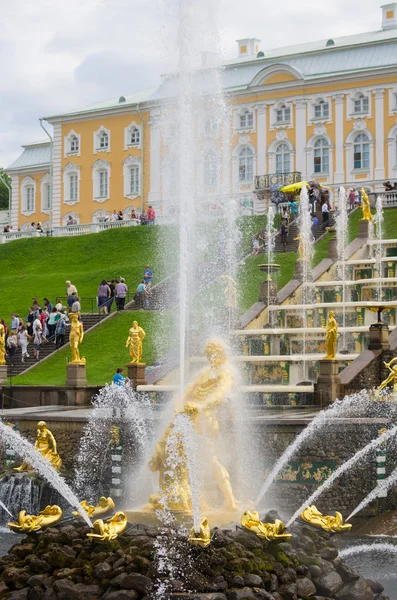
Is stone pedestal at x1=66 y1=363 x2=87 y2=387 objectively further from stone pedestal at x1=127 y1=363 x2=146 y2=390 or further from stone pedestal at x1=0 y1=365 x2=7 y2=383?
stone pedestal at x1=0 y1=365 x2=7 y2=383

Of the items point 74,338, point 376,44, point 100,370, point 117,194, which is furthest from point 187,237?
point 117,194

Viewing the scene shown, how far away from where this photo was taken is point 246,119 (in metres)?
60.7

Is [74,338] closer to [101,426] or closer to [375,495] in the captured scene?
[101,426]

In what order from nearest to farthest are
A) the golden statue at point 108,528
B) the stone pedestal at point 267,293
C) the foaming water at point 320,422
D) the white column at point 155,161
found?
1. the golden statue at point 108,528
2. the foaming water at point 320,422
3. the stone pedestal at point 267,293
4. the white column at point 155,161

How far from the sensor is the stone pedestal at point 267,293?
32.8 m

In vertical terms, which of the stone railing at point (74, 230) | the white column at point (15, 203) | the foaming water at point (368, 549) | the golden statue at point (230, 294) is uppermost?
the white column at point (15, 203)

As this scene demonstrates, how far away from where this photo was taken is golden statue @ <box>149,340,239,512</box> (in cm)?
1543

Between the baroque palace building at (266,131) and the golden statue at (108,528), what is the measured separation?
3526cm

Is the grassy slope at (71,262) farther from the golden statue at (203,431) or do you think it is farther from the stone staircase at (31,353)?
the golden statue at (203,431)

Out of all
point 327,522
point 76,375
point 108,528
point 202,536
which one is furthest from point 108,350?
point 202,536

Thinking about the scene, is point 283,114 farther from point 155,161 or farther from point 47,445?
point 47,445

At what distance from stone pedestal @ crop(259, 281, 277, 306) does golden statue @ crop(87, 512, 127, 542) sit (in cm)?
1878

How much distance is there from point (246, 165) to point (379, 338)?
34341mm

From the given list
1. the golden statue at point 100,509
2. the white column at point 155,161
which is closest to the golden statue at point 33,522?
the golden statue at point 100,509
